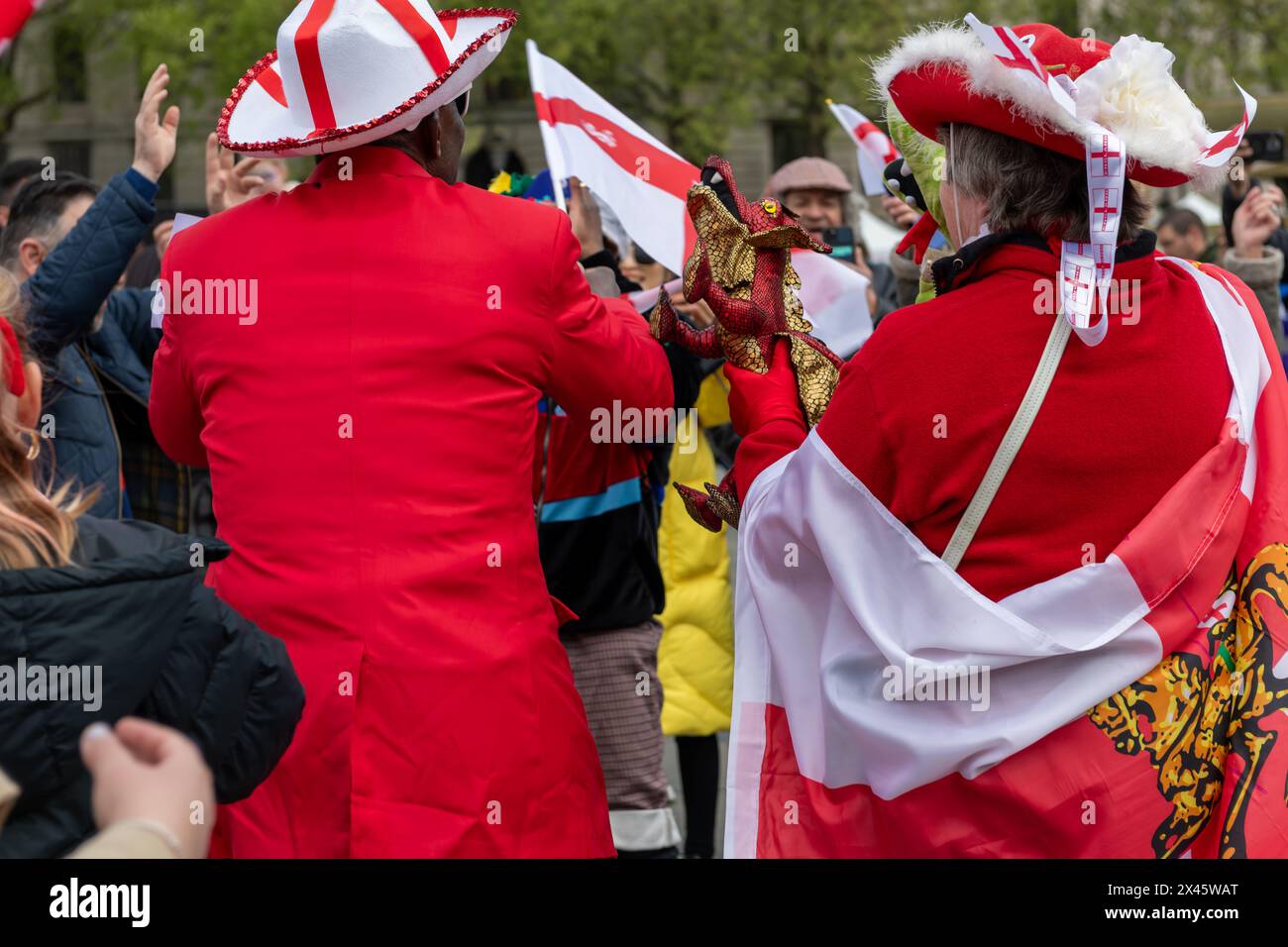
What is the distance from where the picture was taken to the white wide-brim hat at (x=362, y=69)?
2.88m

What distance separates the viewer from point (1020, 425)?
2555 millimetres

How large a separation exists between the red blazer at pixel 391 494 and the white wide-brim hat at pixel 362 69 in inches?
3.6

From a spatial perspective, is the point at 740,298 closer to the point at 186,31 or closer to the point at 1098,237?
the point at 1098,237

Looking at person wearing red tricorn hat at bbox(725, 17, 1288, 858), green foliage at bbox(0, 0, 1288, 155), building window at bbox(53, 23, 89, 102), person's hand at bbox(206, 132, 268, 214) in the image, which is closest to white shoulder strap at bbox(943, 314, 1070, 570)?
person wearing red tricorn hat at bbox(725, 17, 1288, 858)

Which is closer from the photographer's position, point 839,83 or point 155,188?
point 155,188

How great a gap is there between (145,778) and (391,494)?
1.34 meters

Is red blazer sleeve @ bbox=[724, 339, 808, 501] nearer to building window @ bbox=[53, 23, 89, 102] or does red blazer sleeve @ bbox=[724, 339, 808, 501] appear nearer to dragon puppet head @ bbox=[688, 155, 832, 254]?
dragon puppet head @ bbox=[688, 155, 832, 254]

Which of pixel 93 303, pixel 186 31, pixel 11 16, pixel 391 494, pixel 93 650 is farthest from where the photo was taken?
pixel 186 31

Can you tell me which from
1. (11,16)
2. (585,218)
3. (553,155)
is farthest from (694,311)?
(11,16)

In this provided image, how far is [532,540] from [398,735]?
0.40 m

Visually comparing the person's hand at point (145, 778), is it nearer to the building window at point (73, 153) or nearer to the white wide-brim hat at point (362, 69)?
the white wide-brim hat at point (362, 69)

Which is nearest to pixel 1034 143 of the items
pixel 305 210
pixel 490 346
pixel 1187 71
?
pixel 490 346

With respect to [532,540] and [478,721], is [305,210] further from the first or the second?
[478,721]

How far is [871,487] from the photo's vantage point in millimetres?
2660
